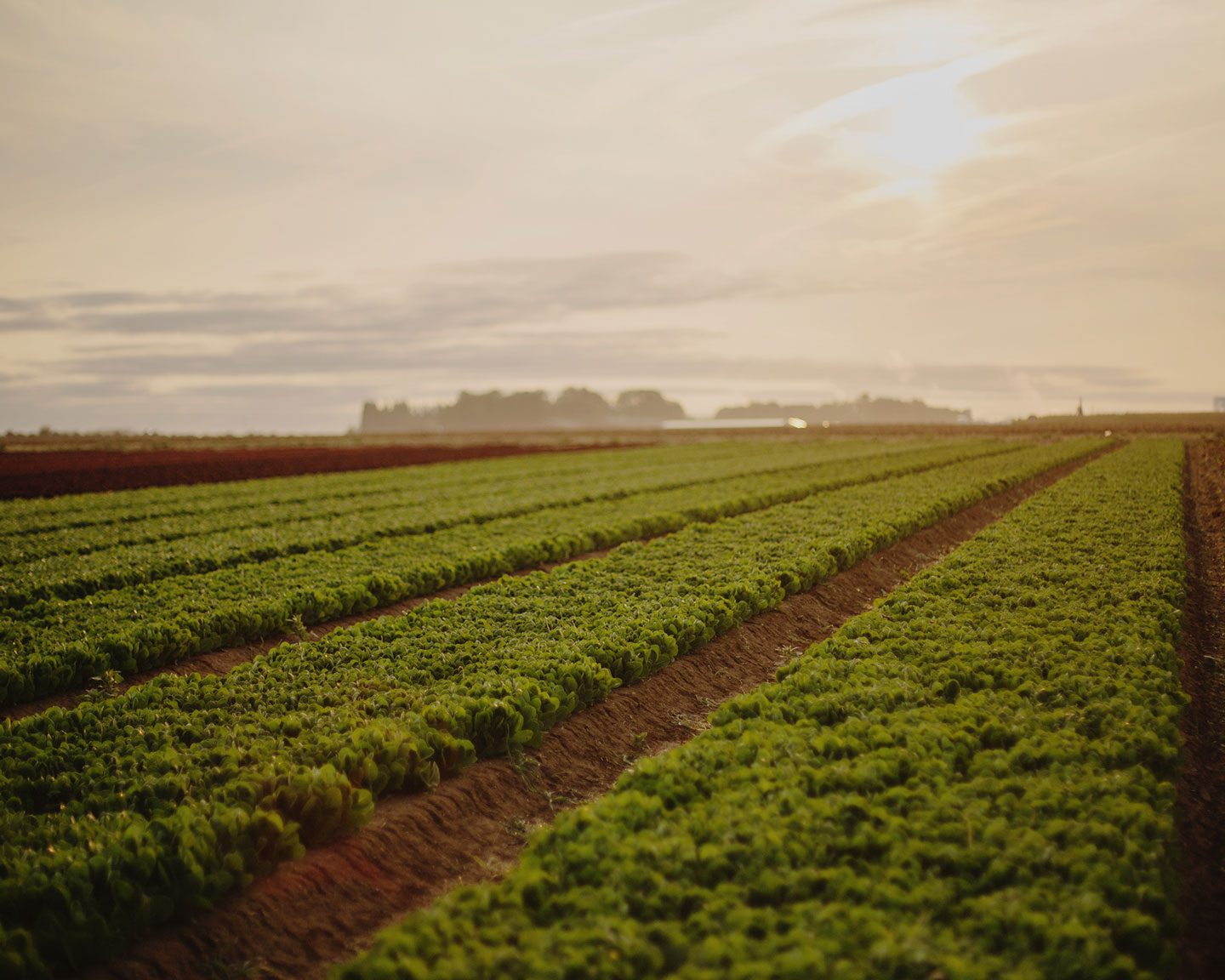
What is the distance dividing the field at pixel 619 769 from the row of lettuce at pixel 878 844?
0.03m

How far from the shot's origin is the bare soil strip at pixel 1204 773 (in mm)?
6055

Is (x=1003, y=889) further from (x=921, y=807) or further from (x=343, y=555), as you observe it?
(x=343, y=555)

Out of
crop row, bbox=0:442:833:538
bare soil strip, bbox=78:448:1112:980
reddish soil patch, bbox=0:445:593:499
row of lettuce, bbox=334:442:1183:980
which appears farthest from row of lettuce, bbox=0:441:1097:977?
reddish soil patch, bbox=0:445:593:499

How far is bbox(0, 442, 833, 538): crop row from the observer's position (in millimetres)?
25359

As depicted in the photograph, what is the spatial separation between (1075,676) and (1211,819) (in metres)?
1.68

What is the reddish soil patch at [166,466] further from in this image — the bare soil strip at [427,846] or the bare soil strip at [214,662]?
the bare soil strip at [427,846]

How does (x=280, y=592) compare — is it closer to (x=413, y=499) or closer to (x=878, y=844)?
(x=878, y=844)

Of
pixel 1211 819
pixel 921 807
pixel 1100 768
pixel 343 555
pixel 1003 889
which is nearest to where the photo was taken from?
pixel 1003 889

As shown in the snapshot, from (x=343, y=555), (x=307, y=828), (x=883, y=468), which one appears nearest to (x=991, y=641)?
(x=307, y=828)

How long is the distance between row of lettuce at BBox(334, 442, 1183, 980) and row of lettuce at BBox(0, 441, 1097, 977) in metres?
2.02

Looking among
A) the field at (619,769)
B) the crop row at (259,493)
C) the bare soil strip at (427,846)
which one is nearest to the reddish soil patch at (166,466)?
the crop row at (259,493)

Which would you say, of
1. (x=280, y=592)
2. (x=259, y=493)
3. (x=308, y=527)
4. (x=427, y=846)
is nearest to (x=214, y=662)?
(x=280, y=592)

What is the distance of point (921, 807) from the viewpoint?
634 centimetres

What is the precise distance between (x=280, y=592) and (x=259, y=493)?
63.3 ft
